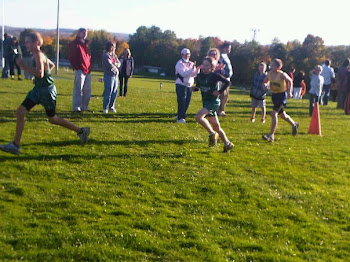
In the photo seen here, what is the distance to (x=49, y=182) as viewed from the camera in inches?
240

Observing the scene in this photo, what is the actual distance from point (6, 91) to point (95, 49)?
7144cm

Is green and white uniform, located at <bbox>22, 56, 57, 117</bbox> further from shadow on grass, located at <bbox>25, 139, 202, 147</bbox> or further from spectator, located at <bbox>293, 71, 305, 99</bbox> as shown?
spectator, located at <bbox>293, 71, 305, 99</bbox>

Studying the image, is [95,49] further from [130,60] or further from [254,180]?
[254,180]

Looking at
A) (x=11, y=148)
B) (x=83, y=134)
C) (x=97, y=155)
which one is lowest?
(x=97, y=155)

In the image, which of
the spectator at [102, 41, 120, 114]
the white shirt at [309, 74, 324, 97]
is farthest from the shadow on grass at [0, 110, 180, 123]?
the white shirt at [309, 74, 324, 97]

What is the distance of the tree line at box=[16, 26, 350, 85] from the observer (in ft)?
183

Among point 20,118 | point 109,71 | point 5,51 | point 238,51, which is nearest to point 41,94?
point 20,118

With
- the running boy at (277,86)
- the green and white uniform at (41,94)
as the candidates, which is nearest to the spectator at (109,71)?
the running boy at (277,86)

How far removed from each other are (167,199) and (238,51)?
60.2 m

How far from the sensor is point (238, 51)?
63844 millimetres

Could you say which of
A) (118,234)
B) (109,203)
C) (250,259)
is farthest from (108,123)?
(250,259)

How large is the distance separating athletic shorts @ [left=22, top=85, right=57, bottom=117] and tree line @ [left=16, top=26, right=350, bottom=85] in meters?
32.9

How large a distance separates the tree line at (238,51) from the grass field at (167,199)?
32.2m

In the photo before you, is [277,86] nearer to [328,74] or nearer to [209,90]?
[209,90]
